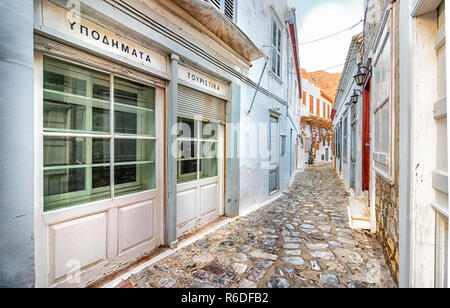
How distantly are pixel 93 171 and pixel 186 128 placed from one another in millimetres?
1600

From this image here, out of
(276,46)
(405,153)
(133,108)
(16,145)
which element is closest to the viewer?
(16,145)

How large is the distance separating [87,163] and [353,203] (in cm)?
548

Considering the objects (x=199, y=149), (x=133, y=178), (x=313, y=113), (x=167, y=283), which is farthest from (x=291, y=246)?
(x=313, y=113)

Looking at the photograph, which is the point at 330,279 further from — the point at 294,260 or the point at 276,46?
the point at 276,46

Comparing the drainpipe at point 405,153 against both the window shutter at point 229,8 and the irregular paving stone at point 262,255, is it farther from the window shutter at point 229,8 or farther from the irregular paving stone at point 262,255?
the window shutter at point 229,8

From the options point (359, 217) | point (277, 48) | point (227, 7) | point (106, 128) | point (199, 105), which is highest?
point (277, 48)

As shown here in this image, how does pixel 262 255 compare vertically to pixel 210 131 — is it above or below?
below

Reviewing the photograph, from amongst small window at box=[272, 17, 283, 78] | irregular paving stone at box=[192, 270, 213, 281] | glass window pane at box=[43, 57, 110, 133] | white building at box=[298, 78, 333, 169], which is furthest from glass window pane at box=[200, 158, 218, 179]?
white building at box=[298, 78, 333, 169]

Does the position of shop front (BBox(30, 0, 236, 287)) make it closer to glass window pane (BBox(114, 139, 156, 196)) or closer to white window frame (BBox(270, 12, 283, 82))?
glass window pane (BBox(114, 139, 156, 196))

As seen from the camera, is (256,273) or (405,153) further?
(256,273)

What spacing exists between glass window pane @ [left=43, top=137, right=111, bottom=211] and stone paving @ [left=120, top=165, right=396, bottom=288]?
40.4 inches

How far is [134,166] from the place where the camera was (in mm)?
2811

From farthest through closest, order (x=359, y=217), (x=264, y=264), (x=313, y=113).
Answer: (x=313, y=113) → (x=359, y=217) → (x=264, y=264)

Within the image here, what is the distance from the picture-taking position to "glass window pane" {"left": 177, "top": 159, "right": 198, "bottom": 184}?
3523mm
